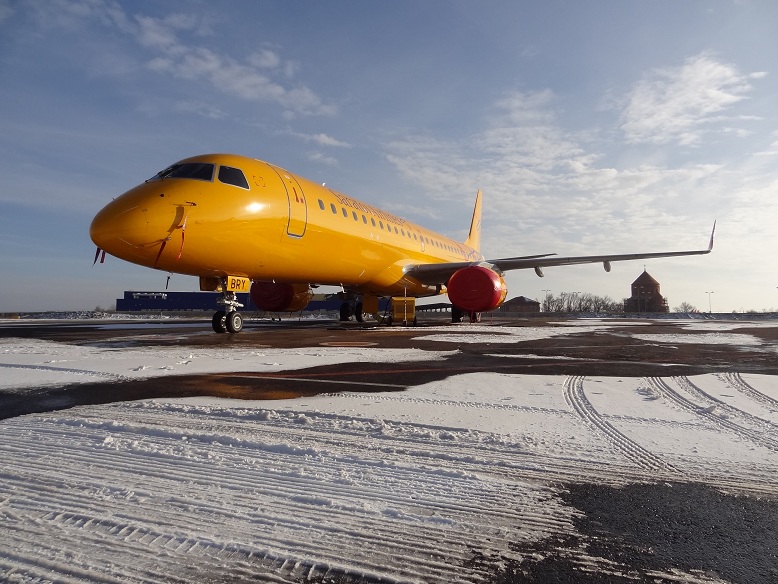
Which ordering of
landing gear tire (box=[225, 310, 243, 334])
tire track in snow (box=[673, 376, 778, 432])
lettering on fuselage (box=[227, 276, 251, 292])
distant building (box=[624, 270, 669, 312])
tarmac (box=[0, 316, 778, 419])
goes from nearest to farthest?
1. tire track in snow (box=[673, 376, 778, 432])
2. tarmac (box=[0, 316, 778, 419])
3. lettering on fuselage (box=[227, 276, 251, 292])
4. landing gear tire (box=[225, 310, 243, 334])
5. distant building (box=[624, 270, 669, 312])

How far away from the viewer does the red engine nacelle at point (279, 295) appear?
677 inches

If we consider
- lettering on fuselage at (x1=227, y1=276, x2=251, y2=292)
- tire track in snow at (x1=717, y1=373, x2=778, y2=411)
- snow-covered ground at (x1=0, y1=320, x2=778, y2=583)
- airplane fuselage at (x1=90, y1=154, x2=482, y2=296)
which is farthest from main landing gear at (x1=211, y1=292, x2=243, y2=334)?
tire track in snow at (x1=717, y1=373, x2=778, y2=411)

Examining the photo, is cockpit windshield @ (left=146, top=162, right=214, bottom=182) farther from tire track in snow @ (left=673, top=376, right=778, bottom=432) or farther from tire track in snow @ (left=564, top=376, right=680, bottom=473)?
tire track in snow @ (left=673, top=376, right=778, bottom=432)

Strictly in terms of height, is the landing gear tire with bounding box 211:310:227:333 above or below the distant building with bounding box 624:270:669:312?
below

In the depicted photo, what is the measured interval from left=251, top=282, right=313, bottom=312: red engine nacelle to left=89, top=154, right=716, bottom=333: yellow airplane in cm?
4

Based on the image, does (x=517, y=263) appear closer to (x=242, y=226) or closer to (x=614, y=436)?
(x=242, y=226)

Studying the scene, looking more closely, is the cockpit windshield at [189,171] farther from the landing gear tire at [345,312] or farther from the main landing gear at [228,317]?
the landing gear tire at [345,312]

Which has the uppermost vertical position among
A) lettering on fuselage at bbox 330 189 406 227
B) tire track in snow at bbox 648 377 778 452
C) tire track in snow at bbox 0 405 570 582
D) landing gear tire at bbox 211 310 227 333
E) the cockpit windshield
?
lettering on fuselage at bbox 330 189 406 227

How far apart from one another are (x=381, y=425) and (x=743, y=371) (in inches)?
199

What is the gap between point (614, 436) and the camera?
2.95 meters

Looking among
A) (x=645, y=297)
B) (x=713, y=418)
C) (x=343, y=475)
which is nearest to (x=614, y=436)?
(x=713, y=418)

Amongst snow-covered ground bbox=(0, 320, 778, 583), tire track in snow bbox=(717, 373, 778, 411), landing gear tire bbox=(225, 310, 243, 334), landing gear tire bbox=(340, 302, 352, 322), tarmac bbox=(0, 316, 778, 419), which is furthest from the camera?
landing gear tire bbox=(340, 302, 352, 322)

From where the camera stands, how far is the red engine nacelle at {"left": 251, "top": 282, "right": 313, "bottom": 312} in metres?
17.2

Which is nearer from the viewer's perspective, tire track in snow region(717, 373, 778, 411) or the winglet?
tire track in snow region(717, 373, 778, 411)
